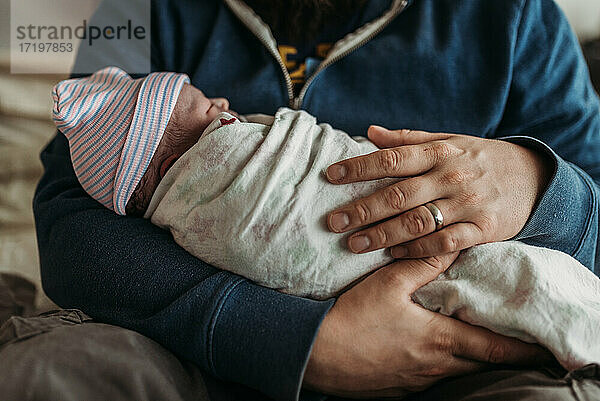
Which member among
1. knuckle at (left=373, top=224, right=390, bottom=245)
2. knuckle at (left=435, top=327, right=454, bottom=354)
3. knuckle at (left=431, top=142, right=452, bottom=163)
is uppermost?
knuckle at (left=431, top=142, right=452, bottom=163)

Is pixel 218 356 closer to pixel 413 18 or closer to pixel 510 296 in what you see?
pixel 510 296

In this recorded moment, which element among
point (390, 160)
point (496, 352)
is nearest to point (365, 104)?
point (390, 160)

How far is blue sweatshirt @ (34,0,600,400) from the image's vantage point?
0.81 m

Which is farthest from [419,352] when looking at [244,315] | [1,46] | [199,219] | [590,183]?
[1,46]

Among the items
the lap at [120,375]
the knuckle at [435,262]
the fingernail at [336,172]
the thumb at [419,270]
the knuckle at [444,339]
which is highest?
the fingernail at [336,172]

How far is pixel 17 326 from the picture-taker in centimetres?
74

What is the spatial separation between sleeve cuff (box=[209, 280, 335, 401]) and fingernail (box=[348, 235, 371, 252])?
84 mm

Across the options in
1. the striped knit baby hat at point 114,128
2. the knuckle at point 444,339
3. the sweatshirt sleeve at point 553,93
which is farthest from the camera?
the sweatshirt sleeve at point 553,93

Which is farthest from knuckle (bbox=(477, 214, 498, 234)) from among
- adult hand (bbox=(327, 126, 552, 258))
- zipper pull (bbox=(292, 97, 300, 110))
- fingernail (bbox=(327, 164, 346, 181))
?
zipper pull (bbox=(292, 97, 300, 110))

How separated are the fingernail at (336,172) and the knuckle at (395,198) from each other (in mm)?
69

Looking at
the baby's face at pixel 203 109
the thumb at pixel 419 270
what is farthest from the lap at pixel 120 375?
the baby's face at pixel 203 109

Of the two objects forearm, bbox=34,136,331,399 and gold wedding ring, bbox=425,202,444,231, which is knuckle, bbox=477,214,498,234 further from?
forearm, bbox=34,136,331,399

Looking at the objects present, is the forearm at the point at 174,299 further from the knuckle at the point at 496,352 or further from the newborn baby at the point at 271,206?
the knuckle at the point at 496,352

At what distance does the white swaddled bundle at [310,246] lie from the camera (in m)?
0.70
